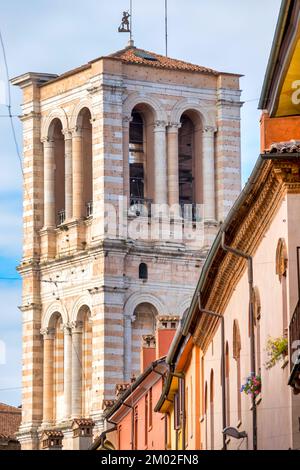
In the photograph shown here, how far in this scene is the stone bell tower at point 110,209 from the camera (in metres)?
89.1

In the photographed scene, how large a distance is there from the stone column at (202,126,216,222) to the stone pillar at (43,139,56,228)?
18.5ft

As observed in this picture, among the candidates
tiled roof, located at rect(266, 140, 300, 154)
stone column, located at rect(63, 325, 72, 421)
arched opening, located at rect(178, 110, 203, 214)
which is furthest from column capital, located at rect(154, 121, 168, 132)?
tiled roof, located at rect(266, 140, 300, 154)

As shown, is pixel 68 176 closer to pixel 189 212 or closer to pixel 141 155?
pixel 141 155

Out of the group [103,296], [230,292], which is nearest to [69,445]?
[103,296]

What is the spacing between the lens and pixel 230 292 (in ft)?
137

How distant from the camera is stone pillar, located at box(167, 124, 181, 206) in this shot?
3561 inches

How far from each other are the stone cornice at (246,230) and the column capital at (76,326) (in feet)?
145

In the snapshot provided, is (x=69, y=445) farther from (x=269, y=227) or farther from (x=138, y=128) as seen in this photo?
(x=269, y=227)

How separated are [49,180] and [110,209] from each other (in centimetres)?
528

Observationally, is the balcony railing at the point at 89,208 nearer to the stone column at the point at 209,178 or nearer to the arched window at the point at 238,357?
the stone column at the point at 209,178

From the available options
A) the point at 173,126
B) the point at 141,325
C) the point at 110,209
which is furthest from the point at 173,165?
the point at 141,325

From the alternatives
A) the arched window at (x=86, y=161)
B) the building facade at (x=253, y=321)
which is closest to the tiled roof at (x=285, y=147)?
the building facade at (x=253, y=321)

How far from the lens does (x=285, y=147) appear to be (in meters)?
33.6

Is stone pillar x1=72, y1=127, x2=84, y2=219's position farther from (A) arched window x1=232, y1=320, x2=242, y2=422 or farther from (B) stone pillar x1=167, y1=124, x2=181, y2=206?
(A) arched window x1=232, y1=320, x2=242, y2=422
